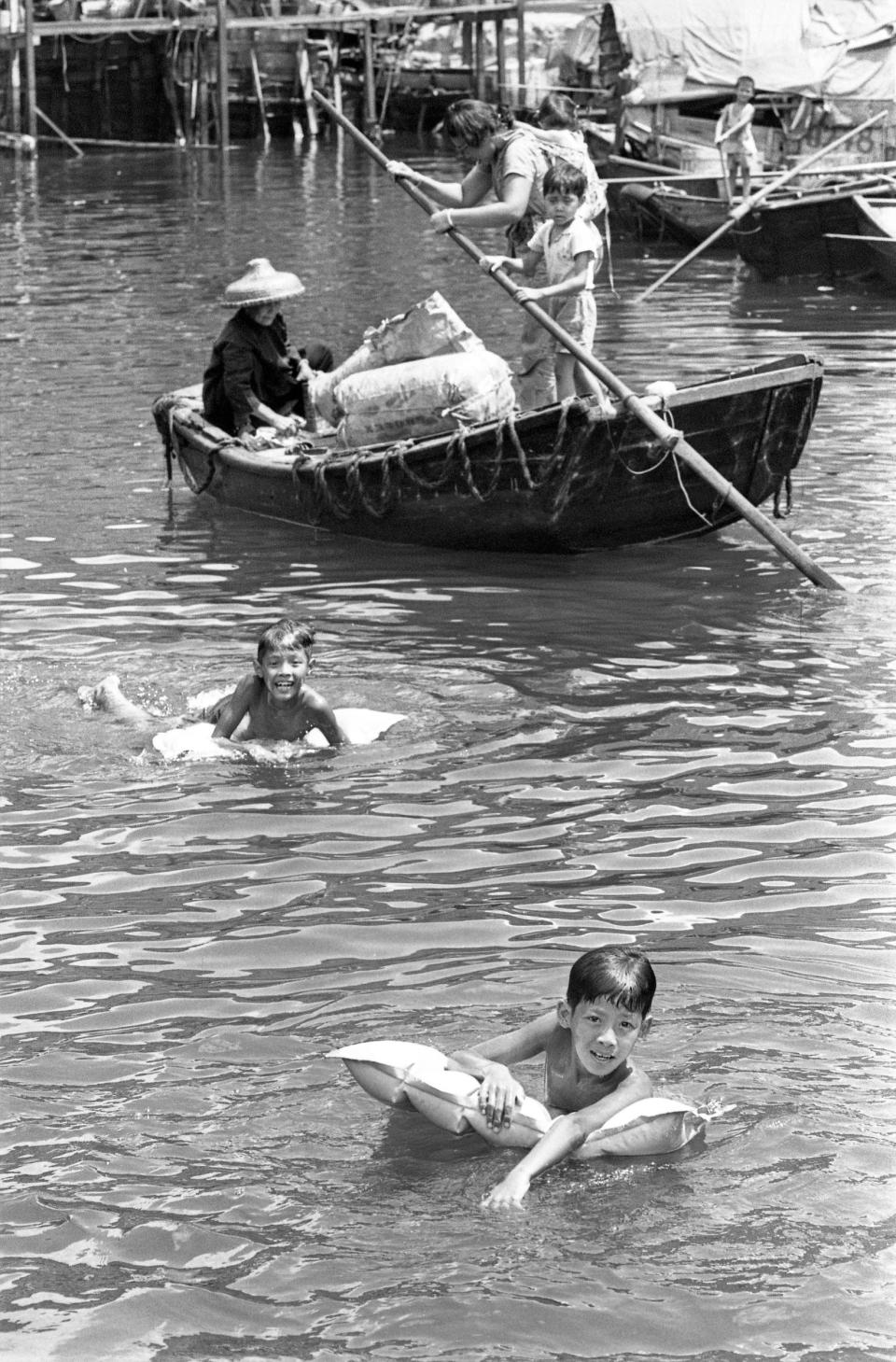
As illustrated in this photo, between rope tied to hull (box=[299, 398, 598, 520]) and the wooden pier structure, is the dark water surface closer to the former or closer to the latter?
rope tied to hull (box=[299, 398, 598, 520])

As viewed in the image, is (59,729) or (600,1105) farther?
(59,729)

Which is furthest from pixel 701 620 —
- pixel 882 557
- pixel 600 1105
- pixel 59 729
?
pixel 600 1105

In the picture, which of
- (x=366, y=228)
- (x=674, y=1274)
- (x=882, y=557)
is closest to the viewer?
(x=674, y=1274)

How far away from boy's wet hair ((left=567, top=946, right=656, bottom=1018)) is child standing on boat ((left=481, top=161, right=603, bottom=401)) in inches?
215

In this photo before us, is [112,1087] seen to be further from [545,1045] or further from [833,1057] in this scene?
[833,1057]

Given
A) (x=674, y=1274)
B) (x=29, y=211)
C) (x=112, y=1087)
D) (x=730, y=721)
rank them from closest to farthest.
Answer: (x=674, y=1274) < (x=112, y=1087) < (x=730, y=721) < (x=29, y=211)

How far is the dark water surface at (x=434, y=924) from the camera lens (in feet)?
13.8

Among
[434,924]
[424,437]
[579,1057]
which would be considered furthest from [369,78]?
[579,1057]

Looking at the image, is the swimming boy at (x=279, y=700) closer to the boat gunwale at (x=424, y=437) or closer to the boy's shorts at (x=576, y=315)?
the boat gunwale at (x=424, y=437)

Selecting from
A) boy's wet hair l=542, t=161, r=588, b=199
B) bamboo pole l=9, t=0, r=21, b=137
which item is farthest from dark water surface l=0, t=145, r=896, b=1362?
bamboo pole l=9, t=0, r=21, b=137

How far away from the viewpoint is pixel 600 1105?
4664mm

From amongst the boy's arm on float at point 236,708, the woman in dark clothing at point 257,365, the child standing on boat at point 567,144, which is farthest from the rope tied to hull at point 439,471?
the boy's arm on float at point 236,708

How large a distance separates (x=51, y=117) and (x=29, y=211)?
422 inches

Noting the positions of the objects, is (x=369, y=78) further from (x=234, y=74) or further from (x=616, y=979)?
(x=616, y=979)
